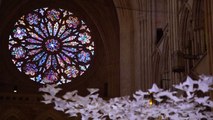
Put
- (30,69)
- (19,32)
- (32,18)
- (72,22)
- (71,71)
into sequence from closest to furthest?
(30,69), (71,71), (19,32), (32,18), (72,22)

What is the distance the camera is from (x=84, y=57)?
2559cm

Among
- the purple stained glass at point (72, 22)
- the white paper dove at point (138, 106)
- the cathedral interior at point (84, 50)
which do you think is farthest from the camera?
the purple stained glass at point (72, 22)

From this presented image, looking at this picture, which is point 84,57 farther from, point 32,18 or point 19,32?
point 19,32

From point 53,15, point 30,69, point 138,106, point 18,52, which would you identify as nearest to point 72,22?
point 53,15

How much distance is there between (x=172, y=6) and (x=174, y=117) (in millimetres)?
11930

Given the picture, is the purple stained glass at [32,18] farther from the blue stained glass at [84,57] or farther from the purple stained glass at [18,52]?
the blue stained glass at [84,57]

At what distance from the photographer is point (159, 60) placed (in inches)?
728

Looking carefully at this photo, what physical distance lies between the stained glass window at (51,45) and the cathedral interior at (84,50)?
0.05m

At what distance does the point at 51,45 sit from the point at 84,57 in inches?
75.9

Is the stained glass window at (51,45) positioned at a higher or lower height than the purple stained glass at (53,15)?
lower

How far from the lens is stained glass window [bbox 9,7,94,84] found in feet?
81.9

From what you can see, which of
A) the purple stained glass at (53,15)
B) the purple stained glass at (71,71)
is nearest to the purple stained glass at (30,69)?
the purple stained glass at (71,71)

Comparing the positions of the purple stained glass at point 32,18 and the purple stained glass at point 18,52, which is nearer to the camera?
the purple stained glass at point 18,52

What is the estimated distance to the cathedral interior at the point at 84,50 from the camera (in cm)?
1972
